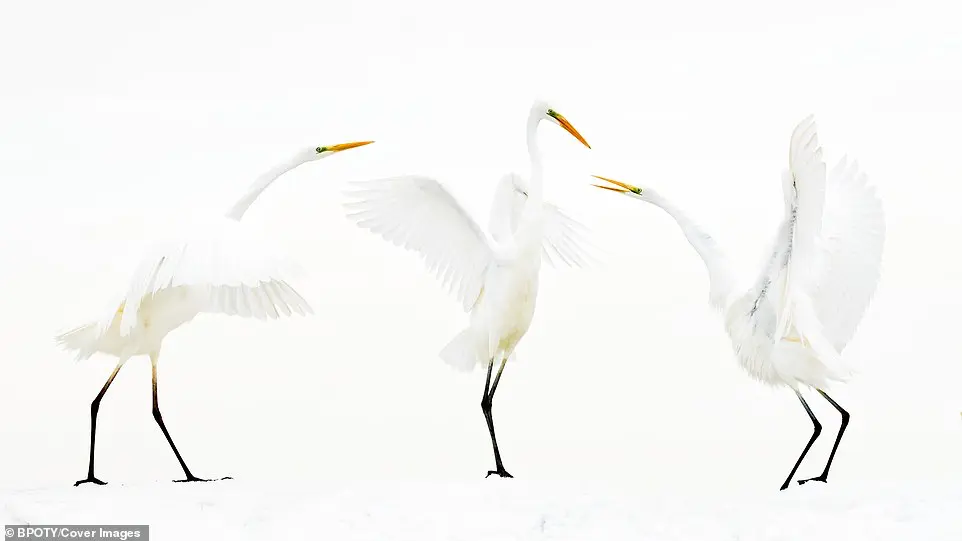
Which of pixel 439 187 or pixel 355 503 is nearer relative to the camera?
pixel 355 503

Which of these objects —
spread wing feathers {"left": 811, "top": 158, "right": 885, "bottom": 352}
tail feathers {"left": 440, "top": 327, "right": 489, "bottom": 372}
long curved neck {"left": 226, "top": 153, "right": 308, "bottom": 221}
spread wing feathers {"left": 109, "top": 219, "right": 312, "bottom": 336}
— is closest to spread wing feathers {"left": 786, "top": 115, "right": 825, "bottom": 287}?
spread wing feathers {"left": 811, "top": 158, "right": 885, "bottom": 352}

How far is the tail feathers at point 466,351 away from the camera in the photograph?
10.0 meters

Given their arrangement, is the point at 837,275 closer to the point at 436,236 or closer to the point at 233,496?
the point at 436,236

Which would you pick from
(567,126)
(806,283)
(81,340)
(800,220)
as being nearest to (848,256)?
(806,283)

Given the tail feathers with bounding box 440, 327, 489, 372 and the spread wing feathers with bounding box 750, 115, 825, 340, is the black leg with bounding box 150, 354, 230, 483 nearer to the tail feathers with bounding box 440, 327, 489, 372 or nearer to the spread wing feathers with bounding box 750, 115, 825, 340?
the tail feathers with bounding box 440, 327, 489, 372

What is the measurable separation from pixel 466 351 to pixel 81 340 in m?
3.23

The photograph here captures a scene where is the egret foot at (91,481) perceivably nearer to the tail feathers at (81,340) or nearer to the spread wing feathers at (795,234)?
the tail feathers at (81,340)

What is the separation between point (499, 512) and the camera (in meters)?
8.10

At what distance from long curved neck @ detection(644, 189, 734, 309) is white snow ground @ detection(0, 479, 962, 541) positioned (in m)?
1.74

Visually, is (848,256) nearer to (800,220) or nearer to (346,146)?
(800,220)

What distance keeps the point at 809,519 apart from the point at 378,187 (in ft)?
14.9

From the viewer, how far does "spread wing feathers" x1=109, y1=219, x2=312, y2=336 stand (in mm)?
8039

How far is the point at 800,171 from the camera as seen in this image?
7.56 metres

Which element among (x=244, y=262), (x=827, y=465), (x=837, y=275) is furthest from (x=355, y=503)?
(x=837, y=275)
